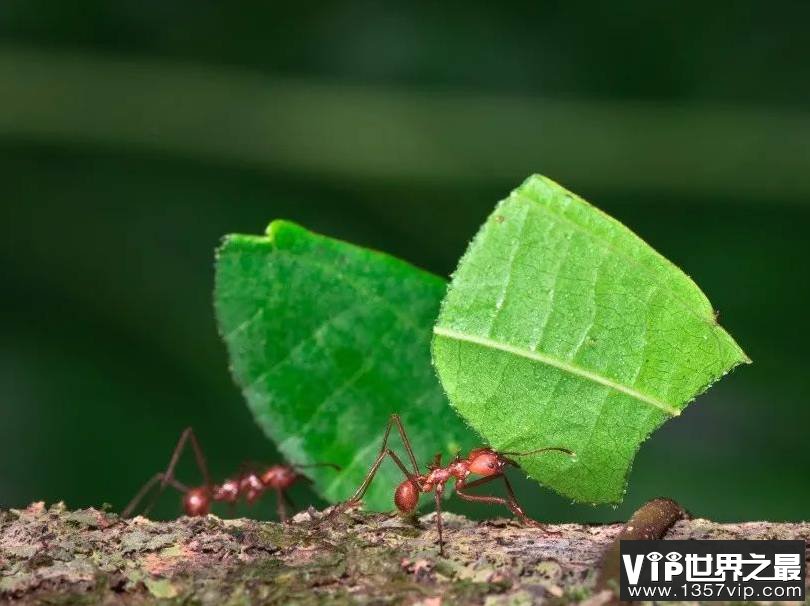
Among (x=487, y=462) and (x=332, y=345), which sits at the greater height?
(x=332, y=345)

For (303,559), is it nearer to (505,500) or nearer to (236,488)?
(505,500)

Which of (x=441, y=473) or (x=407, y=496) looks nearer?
(x=407, y=496)

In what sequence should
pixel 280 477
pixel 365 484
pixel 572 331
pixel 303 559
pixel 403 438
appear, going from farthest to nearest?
1. pixel 280 477
2. pixel 403 438
3. pixel 365 484
4. pixel 572 331
5. pixel 303 559

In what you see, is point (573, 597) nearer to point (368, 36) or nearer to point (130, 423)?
point (130, 423)

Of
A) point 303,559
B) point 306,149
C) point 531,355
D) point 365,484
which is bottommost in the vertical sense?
point 303,559

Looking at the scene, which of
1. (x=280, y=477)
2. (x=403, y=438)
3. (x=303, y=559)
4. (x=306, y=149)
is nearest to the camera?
(x=303, y=559)

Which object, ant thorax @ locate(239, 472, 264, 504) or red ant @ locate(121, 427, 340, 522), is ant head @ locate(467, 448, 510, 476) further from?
ant thorax @ locate(239, 472, 264, 504)

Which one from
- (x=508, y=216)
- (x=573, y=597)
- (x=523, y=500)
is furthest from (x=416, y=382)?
(x=523, y=500)

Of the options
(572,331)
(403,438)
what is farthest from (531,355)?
(403,438)
